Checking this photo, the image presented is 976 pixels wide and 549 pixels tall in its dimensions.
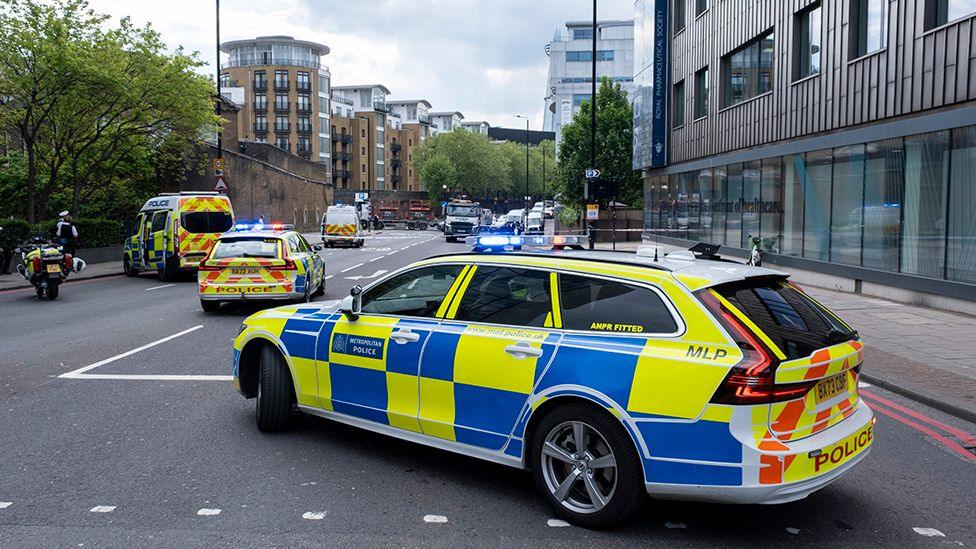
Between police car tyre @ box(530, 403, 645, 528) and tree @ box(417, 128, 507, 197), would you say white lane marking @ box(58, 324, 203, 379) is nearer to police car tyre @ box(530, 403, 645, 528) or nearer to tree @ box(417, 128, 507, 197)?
police car tyre @ box(530, 403, 645, 528)

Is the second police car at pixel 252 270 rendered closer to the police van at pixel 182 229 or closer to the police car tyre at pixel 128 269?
the police van at pixel 182 229

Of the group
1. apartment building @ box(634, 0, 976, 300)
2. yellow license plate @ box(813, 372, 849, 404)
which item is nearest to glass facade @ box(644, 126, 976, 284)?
apartment building @ box(634, 0, 976, 300)

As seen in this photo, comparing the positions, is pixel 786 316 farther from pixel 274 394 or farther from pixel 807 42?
pixel 807 42

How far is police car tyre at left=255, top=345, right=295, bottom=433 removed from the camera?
20.2ft

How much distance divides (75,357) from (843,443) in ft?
28.7

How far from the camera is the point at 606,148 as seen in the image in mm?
46875

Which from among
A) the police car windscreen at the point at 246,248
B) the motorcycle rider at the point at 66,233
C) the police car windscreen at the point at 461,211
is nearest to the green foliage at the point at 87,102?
the motorcycle rider at the point at 66,233

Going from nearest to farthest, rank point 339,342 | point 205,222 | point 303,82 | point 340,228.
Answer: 1. point 339,342
2. point 205,222
3. point 340,228
4. point 303,82

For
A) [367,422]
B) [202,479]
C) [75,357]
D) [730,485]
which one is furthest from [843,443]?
[75,357]

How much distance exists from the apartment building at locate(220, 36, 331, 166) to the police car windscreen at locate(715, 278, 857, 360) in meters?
96.8

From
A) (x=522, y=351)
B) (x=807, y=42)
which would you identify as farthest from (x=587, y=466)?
(x=807, y=42)

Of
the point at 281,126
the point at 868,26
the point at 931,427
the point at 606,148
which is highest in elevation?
the point at 281,126

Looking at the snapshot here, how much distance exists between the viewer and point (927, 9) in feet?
47.3

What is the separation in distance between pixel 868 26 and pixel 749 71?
21.7 feet
